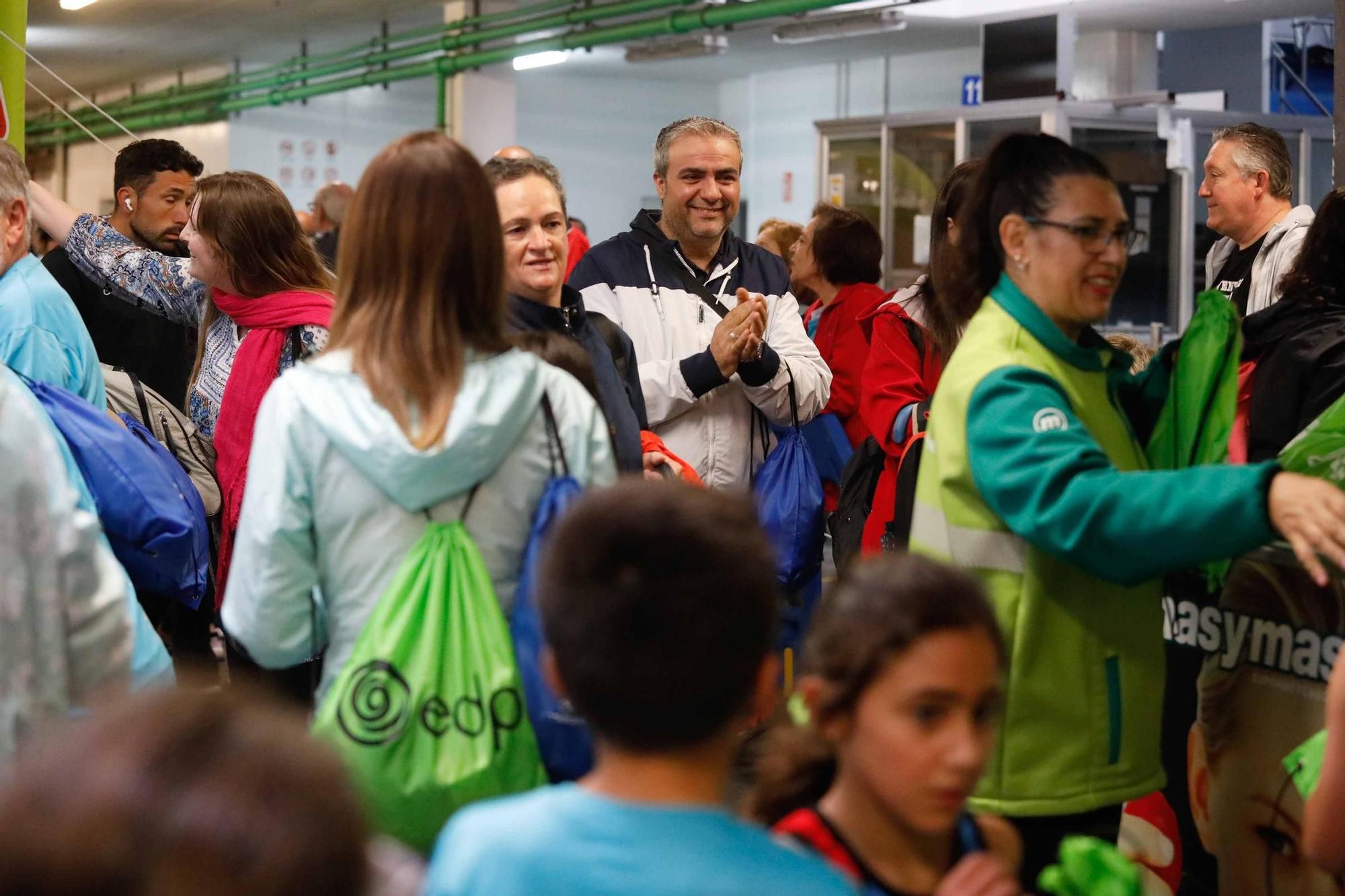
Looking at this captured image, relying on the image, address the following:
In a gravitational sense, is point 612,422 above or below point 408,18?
below

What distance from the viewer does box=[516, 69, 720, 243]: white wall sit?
55.0 feet

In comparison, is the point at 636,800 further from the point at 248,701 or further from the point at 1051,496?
the point at 1051,496

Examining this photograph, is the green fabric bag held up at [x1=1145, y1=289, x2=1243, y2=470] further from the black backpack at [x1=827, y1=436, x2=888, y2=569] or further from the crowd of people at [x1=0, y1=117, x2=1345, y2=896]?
the black backpack at [x1=827, y1=436, x2=888, y2=569]

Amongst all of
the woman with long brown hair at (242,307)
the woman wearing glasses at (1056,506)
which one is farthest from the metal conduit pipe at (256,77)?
the woman wearing glasses at (1056,506)

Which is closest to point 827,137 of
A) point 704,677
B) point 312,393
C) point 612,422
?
point 612,422

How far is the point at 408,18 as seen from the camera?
13.6 metres

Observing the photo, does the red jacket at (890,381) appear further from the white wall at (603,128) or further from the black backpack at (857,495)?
the white wall at (603,128)

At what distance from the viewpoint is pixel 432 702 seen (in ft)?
6.14

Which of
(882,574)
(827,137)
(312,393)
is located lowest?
(882,574)

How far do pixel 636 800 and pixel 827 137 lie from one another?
1014 cm

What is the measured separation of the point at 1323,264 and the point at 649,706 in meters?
2.61

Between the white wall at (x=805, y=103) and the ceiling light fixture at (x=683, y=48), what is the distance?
2671 mm

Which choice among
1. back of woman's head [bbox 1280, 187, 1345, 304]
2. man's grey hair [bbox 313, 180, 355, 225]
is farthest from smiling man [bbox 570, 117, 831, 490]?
man's grey hair [bbox 313, 180, 355, 225]

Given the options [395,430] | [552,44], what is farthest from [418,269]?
[552,44]
